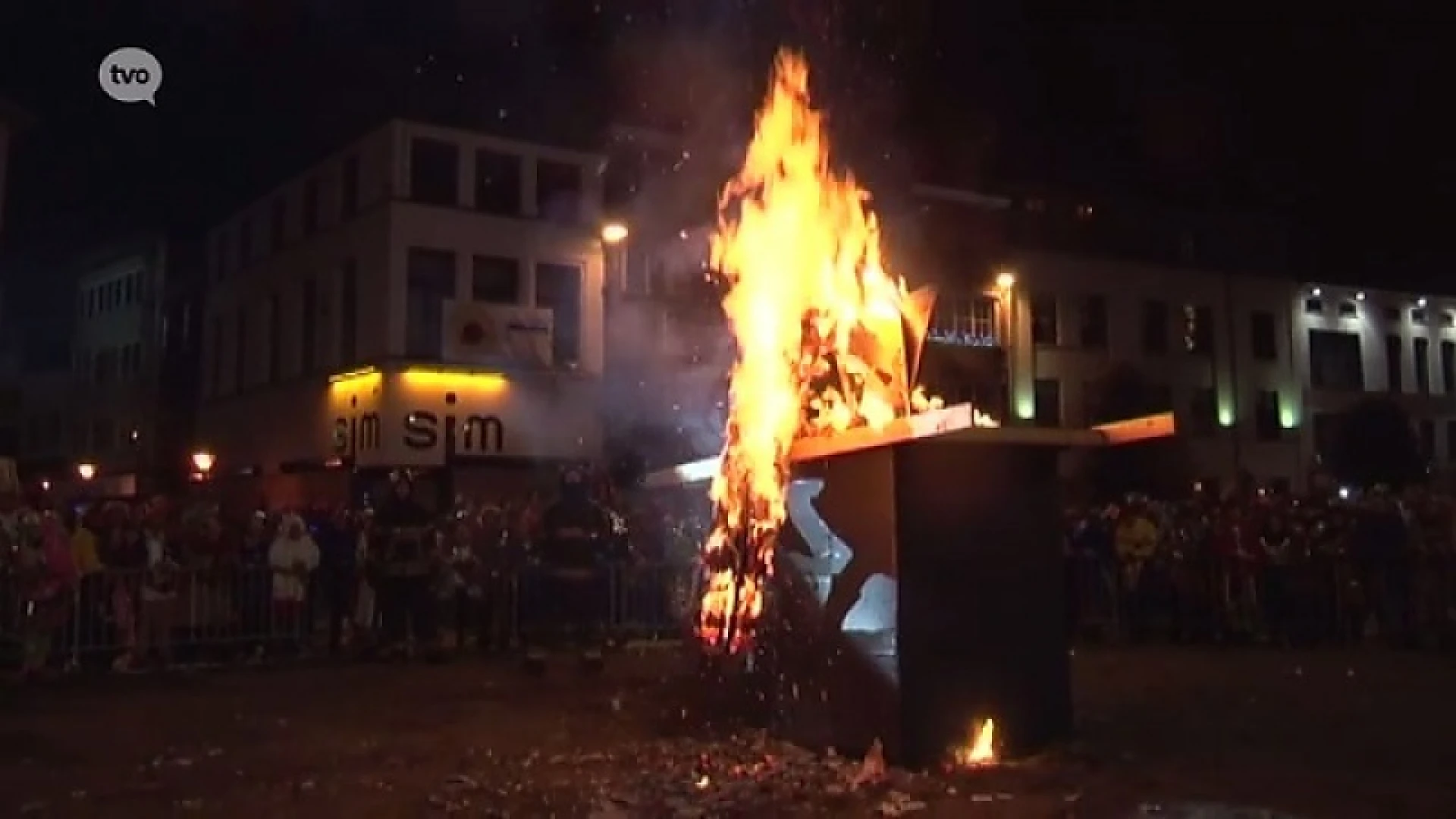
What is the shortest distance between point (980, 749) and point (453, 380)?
79.9 feet

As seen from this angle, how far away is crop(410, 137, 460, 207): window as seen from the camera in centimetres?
3119

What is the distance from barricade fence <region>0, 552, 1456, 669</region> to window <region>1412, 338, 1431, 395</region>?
1603 inches

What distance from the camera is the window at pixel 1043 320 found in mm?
43250

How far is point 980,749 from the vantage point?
8.16 meters

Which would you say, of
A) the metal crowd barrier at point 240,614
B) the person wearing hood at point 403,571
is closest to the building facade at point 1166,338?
the metal crowd barrier at point 240,614

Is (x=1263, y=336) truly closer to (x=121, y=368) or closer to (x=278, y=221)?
(x=278, y=221)

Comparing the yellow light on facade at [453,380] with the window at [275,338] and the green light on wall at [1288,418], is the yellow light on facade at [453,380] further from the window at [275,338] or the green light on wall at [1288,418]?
the green light on wall at [1288,418]

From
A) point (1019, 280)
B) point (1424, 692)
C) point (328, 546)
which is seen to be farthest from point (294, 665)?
point (1019, 280)

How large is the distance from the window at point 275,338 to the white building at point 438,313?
0.48m

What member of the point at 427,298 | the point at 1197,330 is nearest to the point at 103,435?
the point at 427,298

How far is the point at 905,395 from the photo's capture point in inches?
377

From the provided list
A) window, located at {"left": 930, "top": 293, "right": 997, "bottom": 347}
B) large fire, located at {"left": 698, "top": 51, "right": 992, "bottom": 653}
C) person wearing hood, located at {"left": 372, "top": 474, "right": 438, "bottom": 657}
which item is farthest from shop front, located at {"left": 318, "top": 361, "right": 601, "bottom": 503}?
large fire, located at {"left": 698, "top": 51, "right": 992, "bottom": 653}

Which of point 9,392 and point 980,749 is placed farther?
point 9,392

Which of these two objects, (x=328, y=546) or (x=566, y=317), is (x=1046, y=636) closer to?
(x=328, y=546)
